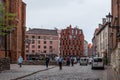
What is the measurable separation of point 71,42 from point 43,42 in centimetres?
1805

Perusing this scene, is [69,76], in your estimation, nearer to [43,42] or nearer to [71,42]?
[43,42]

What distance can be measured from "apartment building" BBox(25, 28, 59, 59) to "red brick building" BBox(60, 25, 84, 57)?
14.5 feet

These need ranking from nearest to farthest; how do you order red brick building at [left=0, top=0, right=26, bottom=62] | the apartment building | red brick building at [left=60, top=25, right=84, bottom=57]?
red brick building at [left=0, top=0, right=26, bottom=62]
the apartment building
red brick building at [left=60, top=25, right=84, bottom=57]

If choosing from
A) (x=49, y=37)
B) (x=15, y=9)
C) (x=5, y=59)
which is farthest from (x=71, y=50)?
(x=5, y=59)

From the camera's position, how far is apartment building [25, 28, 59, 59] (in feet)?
569

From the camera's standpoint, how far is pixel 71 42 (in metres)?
188

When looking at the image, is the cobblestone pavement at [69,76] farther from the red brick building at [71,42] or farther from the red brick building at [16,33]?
the red brick building at [71,42]

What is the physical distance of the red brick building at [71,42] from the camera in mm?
181500

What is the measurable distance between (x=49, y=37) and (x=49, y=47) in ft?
19.4

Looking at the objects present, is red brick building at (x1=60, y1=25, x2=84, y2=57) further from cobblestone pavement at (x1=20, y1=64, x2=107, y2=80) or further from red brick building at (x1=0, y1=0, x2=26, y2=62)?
cobblestone pavement at (x1=20, y1=64, x2=107, y2=80)

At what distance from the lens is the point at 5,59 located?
133 feet

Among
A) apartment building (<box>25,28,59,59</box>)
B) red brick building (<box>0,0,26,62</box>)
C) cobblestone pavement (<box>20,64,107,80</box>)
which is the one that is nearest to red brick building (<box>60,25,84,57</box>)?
apartment building (<box>25,28,59,59</box>)

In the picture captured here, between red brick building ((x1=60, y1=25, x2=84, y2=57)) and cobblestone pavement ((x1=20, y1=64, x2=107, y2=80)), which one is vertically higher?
red brick building ((x1=60, y1=25, x2=84, y2=57))

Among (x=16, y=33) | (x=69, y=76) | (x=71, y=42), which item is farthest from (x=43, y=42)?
(x=69, y=76)
